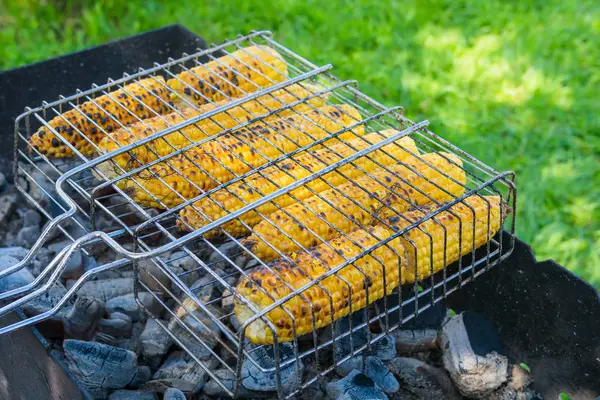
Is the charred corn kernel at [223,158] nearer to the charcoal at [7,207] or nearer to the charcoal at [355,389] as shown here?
the charcoal at [355,389]

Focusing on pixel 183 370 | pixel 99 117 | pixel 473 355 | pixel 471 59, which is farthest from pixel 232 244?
pixel 471 59

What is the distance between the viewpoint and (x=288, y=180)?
220 centimetres

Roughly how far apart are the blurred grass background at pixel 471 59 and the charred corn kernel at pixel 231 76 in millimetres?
1311

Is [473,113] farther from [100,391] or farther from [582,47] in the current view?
[100,391]

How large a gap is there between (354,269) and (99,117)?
1135 millimetres

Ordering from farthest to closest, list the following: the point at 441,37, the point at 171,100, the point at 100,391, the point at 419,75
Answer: the point at 441,37, the point at 419,75, the point at 171,100, the point at 100,391

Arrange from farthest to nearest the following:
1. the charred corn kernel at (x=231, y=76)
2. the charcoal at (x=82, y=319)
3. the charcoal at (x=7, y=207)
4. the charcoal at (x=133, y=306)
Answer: the charcoal at (x=7, y=207) < the charred corn kernel at (x=231, y=76) < the charcoal at (x=133, y=306) < the charcoal at (x=82, y=319)

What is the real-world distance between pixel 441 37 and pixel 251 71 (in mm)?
2092

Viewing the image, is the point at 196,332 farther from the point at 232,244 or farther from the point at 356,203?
the point at 356,203

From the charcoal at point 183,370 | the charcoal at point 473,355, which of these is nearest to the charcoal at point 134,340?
the charcoal at point 183,370

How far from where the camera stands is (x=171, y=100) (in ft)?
8.93

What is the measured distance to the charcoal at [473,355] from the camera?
7.63 ft

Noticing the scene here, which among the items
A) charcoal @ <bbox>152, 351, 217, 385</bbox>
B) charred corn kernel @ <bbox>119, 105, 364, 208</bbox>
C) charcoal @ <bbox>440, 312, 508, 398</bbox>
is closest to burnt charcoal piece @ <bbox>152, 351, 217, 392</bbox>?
charcoal @ <bbox>152, 351, 217, 385</bbox>

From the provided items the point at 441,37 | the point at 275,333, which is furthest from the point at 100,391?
the point at 441,37
